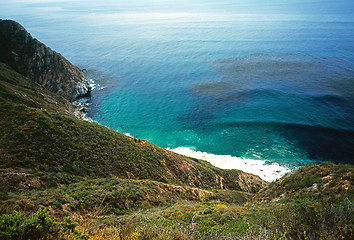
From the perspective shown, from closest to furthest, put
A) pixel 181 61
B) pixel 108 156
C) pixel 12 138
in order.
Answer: pixel 12 138
pixel 108 156
pixel 181 61

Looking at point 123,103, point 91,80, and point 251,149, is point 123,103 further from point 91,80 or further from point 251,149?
point 251,149

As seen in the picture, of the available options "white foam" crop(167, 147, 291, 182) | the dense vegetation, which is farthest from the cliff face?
"white foam" crop(167, 147, 291, 182)

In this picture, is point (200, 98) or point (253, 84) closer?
point (200, 98)

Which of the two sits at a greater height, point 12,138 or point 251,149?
point 12,138

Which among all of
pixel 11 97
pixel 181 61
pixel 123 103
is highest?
pixel 181 61

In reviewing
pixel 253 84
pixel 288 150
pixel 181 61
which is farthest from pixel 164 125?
pixel 181 61

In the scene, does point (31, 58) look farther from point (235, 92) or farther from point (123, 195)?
point (235, 92)

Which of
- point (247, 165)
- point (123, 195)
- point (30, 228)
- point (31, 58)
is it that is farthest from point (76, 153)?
point (31, 58)

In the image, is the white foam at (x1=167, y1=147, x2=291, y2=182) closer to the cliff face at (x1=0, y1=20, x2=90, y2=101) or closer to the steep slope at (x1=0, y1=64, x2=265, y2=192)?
the steep slope at (x1=0, y1=64, x2=265, y2=192)
